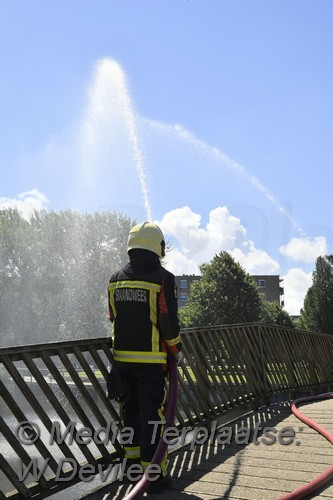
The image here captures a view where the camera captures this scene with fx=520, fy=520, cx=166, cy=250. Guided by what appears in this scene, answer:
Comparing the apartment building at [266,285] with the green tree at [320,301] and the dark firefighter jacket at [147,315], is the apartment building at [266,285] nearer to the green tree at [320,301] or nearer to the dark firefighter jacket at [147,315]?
the green tree at [320,301]

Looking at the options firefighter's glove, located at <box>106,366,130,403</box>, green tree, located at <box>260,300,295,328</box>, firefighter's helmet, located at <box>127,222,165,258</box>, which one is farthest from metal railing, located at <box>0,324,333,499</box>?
green tree, located at <box>260,300,295,328</box>

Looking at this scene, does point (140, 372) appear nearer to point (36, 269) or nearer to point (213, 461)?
point (213, 461)

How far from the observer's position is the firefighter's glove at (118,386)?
371cm

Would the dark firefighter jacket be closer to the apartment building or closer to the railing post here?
the railing post

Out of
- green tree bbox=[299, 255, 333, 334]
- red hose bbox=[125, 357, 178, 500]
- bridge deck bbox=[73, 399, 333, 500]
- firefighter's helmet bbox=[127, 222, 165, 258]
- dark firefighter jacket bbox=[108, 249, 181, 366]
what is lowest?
bridge deck bbox=[73, 399, 333, 500]

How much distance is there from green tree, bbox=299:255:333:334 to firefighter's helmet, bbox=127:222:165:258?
47731 millimetres

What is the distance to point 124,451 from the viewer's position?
13.3ft

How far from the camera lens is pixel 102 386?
16.4ft

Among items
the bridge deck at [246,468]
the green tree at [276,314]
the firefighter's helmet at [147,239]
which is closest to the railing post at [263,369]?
the bridge deck at [246,468]

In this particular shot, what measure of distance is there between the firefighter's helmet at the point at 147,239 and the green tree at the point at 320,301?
157ft

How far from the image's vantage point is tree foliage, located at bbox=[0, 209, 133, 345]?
39781mm

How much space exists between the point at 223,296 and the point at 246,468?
148 ft

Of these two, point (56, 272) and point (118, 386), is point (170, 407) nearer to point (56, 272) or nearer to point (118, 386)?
point (118, 386)

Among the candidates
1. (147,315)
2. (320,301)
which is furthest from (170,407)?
(320,301)
